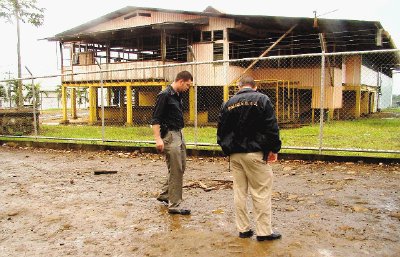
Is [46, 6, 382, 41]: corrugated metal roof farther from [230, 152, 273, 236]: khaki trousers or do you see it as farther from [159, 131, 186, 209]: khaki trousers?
[230, 152, 273, 236]: khaki trousers

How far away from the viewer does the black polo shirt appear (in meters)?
4.57

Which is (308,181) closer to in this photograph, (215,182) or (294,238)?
(215,182)

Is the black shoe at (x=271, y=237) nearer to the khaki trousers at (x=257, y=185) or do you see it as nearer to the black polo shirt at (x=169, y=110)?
the khaki trousers at (x=257, y=185)

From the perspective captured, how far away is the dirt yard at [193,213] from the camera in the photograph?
12.1ft

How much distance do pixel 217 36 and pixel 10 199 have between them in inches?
575

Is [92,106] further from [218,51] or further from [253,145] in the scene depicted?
[253,145]

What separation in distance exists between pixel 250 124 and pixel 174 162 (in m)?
1.38

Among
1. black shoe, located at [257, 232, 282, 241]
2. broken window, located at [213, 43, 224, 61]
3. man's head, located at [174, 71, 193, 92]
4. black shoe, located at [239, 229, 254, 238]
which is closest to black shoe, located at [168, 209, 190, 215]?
black shoe, located at [239, 229, 254, 238]

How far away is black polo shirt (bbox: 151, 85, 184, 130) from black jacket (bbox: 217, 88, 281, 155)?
1000 millimetres

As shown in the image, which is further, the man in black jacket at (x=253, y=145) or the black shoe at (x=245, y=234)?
the black shoe at (x=245, y=234)

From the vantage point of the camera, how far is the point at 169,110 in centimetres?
467

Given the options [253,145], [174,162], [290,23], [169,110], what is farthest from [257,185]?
[290,23]

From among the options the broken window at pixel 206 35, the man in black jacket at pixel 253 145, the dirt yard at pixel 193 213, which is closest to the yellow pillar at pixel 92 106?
the broken window at pixel 206 35

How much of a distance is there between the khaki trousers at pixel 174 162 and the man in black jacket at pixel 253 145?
99cm
